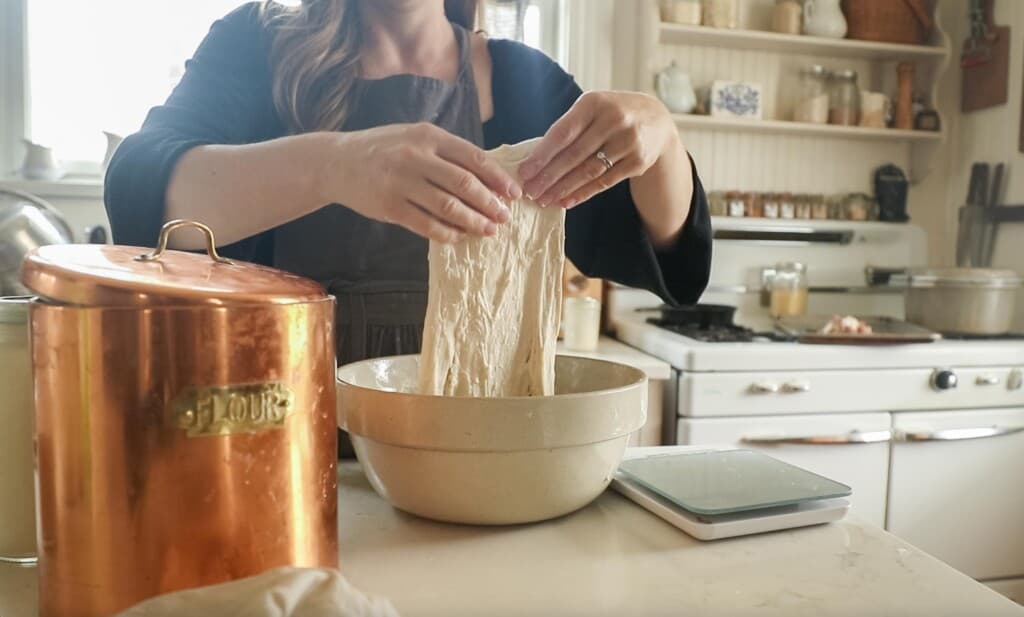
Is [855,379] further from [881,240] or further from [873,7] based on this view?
[873,7]

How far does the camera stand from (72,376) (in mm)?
371

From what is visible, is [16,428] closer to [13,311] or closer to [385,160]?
[13,311]

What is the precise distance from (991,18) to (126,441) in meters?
2.68

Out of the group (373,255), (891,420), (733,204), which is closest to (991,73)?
(733,204)

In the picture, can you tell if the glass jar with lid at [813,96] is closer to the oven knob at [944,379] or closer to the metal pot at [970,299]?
the metal pot at [970,299]

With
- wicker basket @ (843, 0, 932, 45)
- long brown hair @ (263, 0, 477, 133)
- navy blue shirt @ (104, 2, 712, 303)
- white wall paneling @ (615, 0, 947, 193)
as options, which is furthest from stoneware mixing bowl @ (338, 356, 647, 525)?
wicker basket @ (843, 0, 932, 45)

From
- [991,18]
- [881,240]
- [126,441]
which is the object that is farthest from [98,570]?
[991,18]

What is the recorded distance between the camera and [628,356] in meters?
1.88

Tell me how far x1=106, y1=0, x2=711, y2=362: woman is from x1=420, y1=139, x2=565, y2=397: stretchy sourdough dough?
0.04 metres

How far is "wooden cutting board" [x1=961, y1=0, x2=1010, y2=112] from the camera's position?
229 cm

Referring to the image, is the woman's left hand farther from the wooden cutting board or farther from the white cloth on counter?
the wooden cutting board

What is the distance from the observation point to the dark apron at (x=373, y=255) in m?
0.98

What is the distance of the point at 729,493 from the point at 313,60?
722mm

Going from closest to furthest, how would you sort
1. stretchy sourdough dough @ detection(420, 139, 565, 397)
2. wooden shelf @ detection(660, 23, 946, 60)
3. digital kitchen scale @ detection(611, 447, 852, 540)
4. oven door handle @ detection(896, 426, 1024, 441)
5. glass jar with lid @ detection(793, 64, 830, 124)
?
digital kitchen scale @ detection(611, 447, 852, 540), stretchy sourdough dough @ detection(420, 139, 565, 397), oven door handle @ detection(896, 426, 1024, 441), wooden shelf @ detection(660, 23, 946, 60), glass jar with lid @ detection(793, 64, 830, 124)
